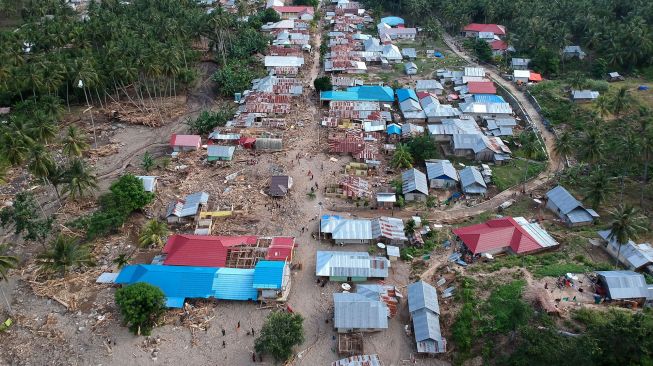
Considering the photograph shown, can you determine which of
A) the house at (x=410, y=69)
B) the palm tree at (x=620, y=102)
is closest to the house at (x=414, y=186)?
the palm tree at (x=620, y=102)

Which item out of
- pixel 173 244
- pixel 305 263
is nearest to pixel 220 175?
pixel 173 244

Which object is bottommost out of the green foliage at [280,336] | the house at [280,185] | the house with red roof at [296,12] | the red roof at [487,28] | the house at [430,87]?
the house at [430,87]

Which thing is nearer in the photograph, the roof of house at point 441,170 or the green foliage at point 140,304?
the green foliage at point 140,304

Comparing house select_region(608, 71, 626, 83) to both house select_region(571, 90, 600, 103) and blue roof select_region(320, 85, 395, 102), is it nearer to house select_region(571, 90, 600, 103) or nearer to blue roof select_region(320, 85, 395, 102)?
house select_region(571, 90, 600, 103)

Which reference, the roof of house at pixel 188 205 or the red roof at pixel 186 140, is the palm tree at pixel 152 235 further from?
the red roof at pixel 186 140

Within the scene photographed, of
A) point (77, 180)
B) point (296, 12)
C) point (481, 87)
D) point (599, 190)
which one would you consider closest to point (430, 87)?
point (481, 87)

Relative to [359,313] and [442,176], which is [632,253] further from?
[359,313]
